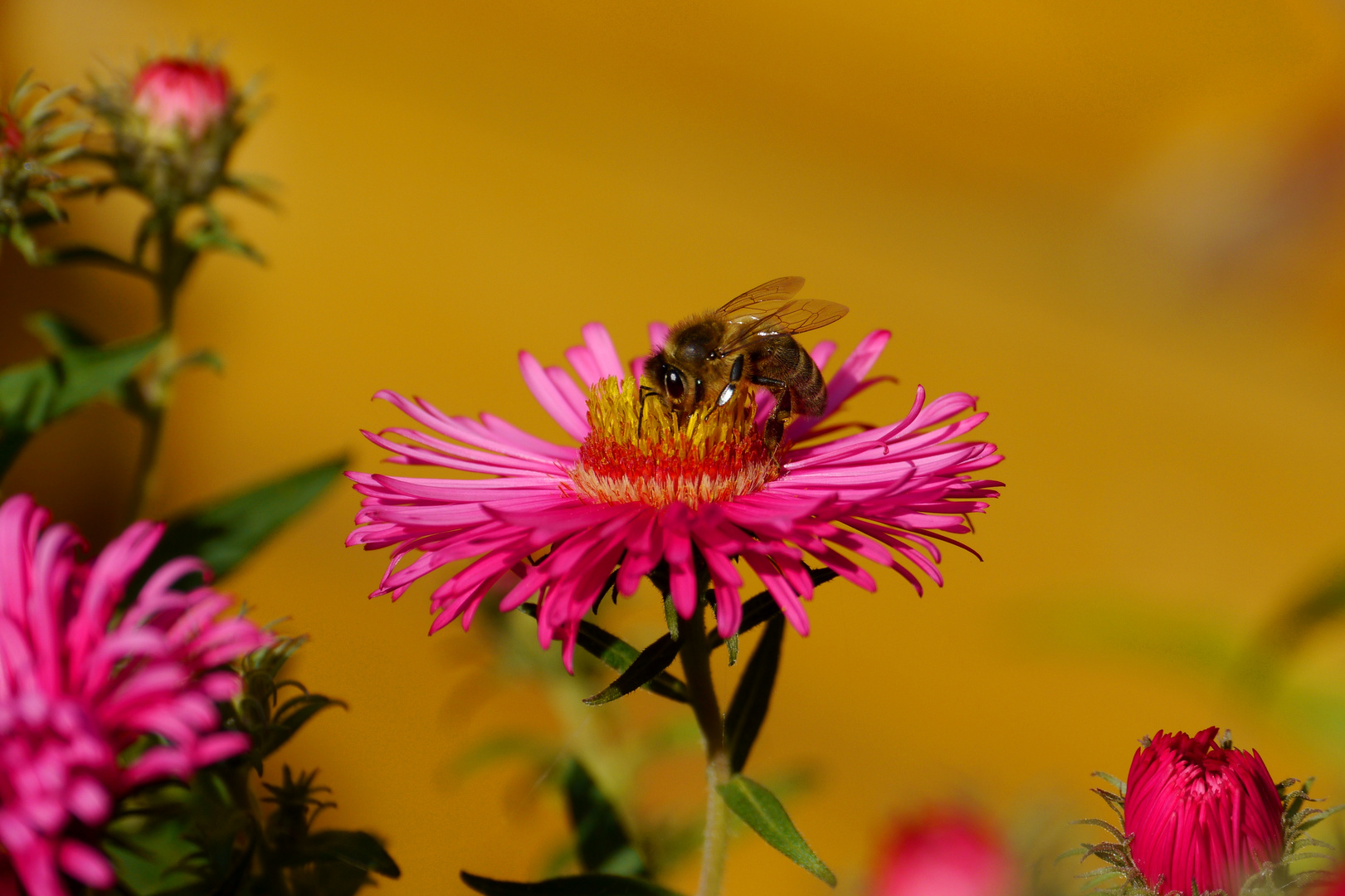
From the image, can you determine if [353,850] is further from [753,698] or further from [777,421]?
[777,421]

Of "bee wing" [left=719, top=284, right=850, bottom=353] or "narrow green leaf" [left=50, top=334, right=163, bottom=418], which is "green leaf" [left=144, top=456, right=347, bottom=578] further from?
"bee wing" [left=719, top=284, right=850, bottom=353]

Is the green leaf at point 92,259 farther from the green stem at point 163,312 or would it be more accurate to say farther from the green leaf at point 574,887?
the green leaf at point 574,887

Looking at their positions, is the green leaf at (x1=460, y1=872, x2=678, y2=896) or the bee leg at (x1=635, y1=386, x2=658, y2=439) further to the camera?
the bee leg at (x1=635, y1=386, x2=658, y2=439)

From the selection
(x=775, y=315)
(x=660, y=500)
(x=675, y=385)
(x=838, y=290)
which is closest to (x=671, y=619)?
(x=660, y=500)

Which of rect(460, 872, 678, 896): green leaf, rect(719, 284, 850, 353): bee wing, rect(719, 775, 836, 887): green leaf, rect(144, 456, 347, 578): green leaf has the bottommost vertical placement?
rect(460, 872, 678, 896): green leaf

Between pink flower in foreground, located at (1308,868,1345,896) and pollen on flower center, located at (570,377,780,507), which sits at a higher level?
pollen on flower center, located at (570,377,780,507)

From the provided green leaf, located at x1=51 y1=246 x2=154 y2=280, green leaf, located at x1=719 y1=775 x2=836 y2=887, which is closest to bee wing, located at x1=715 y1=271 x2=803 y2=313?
green leaf, located at x1=719 y1=775 x2=836 y2=887
